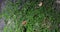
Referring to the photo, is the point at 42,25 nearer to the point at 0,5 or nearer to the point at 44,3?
the point at 44,3

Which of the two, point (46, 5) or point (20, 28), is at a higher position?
point (46, 5)

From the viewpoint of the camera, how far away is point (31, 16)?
2.93 meters

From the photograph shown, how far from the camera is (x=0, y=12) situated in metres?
3.44

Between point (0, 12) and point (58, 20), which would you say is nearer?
point (58, 20)

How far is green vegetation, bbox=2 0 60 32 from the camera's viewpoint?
9.05 ft

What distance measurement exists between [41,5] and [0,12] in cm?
87

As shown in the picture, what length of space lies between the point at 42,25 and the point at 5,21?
790 mm

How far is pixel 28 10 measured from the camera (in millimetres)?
3020

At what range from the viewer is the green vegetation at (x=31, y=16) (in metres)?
2.76

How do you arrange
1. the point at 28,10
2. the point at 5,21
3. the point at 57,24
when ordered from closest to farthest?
the point at 57,24 → the point at 28,10 → the point at 5,21

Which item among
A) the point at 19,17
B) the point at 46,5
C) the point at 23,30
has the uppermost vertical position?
the point at 46,5

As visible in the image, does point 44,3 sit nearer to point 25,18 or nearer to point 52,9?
point 52,9

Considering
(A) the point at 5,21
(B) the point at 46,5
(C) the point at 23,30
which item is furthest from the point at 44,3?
(A) the point at 5,21

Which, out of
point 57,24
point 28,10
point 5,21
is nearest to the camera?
point 57,24
